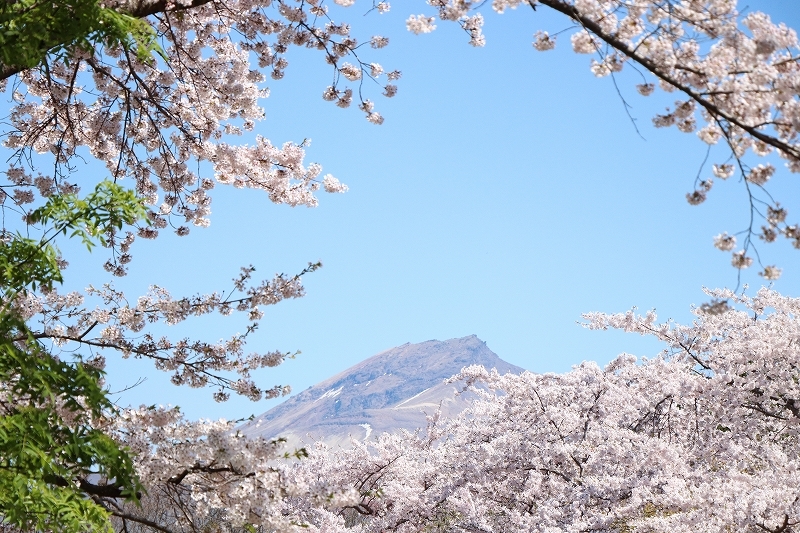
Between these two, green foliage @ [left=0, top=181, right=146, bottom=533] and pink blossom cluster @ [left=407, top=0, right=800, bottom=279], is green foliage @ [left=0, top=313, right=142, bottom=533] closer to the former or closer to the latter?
green foliage @ [left=0, top=181, right=146, bottom=533]

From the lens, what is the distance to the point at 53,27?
13.2 ft

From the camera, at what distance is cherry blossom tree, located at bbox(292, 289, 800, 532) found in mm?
7191

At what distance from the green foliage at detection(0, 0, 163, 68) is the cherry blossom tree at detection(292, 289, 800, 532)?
4.45m

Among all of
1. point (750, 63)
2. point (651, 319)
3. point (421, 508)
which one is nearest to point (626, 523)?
point (421, 508)

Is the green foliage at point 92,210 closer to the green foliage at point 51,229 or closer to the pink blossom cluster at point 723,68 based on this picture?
the green foliage at point 51,229

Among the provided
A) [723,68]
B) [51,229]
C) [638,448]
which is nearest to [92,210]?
[51,229]

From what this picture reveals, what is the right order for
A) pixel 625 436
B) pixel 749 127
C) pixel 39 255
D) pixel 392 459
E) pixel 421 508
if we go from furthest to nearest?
pixel 392 459, pixel 421 508, pixel 625 436, pixel 39 255, pixel 749 127

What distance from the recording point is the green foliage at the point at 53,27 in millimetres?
3863

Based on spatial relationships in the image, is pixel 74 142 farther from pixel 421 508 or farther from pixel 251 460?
pixel 421 508

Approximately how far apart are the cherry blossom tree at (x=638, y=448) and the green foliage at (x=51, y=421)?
295 centimetres

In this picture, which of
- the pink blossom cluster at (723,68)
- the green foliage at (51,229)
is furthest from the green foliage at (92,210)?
the pink blossom cluster at (723,68)

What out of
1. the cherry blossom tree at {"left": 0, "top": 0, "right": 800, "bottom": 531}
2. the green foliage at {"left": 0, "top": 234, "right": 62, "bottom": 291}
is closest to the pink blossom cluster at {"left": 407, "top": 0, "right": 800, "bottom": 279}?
the cherry blossom tree at {"left": 0, "top": 0, "right": 800, "bottom": 531}

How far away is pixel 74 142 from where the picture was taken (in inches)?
282

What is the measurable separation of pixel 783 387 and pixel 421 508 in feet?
18.6
